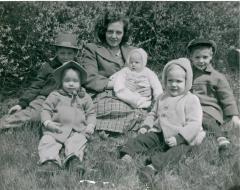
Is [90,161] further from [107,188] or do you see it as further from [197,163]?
[197,163]

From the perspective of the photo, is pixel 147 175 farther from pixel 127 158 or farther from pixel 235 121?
pixel 235 121

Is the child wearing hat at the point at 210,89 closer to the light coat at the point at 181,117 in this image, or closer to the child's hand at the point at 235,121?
the child's hand at the point at 235,121

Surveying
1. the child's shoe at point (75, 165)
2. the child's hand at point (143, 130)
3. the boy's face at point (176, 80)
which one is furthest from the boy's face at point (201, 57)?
the child's shoe at point (75, 165)

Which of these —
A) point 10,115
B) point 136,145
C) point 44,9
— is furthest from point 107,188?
point 44,9

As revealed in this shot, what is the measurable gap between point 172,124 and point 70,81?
1121mm

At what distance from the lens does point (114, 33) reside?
16.8 feet

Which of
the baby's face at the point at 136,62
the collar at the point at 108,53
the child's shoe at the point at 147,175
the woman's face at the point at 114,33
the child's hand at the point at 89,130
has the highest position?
the woman's face at the point at 114,33

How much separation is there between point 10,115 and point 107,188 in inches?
74.1

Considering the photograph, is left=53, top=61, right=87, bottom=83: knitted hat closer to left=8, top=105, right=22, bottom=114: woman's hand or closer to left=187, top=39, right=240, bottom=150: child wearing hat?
left=8, top=105, right=22, bottom=114: woman's hand

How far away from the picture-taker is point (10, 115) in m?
4.89

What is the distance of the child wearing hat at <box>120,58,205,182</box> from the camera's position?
4008 mm

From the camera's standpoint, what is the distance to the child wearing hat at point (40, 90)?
15.8ft

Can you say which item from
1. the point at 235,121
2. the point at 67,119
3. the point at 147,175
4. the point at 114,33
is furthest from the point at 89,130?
the point at 235,121

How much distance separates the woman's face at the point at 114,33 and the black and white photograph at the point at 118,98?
12mm
